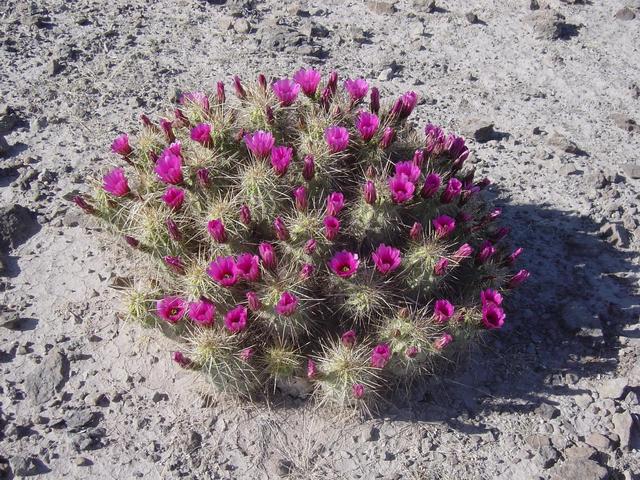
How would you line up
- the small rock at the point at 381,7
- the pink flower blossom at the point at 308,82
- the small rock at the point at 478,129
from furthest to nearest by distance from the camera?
1. the small rock at the point at 381,7
2. the small rock at the point at 478,129
3. the pink flower blossom at the point at 308,82

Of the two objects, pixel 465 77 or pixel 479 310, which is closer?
pixel 479 310

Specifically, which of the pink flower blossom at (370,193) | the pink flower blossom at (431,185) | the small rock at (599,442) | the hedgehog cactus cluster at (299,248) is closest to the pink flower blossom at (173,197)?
the hedgehog cactus cluster at (299,248)

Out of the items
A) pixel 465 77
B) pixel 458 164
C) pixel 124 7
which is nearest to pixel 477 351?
pixel 458 164

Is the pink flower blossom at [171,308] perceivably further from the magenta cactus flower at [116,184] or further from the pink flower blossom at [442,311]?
the pink flower blossom at [442,311]

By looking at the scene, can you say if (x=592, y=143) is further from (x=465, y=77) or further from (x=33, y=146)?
(x=33, y=146)

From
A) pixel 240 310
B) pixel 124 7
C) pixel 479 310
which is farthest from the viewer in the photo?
pixel 124 7

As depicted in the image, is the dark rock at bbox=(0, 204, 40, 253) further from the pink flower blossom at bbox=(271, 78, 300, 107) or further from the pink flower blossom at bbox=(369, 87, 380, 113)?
the pink flower blossom at bbox=(369, 87, 380, 113)
